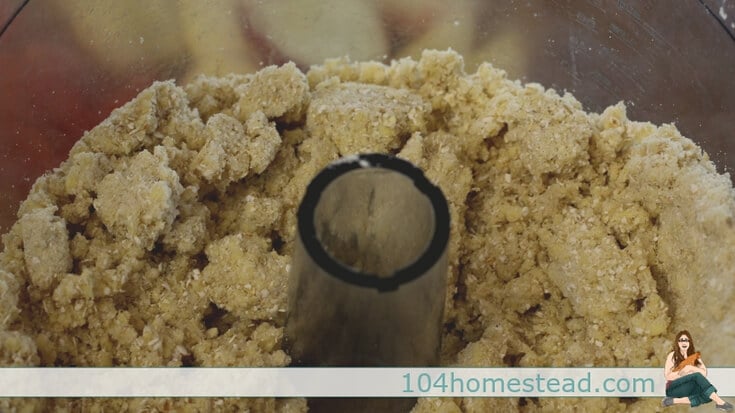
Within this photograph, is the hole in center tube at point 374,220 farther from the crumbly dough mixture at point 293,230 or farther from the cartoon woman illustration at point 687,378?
the cartoon woman illustration at point 687,378

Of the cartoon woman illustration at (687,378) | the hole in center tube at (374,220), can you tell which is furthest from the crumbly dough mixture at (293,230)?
the hole in center tube at (374,220)

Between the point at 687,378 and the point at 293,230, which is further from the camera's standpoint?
the point at 293,230

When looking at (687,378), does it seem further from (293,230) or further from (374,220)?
(293,230)

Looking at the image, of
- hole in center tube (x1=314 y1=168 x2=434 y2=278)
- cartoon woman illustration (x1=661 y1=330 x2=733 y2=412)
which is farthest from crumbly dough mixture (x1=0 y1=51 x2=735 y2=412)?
hole in center tube (x1=314 y1=168 x2=434 y2=278)

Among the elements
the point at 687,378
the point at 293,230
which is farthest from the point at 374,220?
the point at 687,378

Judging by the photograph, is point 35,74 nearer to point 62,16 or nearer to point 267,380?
point 62,16
